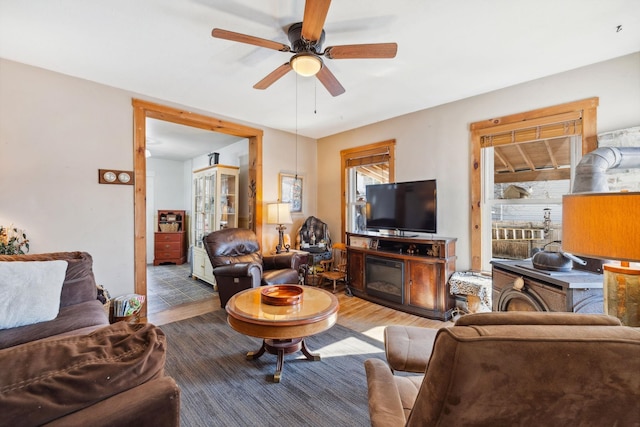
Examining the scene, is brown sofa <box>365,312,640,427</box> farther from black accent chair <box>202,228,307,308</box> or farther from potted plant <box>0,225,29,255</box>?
potted plant <box>0,225,29,255</box>

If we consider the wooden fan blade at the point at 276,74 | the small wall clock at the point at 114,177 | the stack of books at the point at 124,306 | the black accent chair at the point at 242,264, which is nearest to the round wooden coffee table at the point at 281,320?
the black accent chair at the point at 242,264

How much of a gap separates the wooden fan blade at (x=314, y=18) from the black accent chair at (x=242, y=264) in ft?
7.48

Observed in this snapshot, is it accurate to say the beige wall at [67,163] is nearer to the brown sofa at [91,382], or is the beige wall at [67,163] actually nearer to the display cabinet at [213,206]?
the display cabinet at [213,206]

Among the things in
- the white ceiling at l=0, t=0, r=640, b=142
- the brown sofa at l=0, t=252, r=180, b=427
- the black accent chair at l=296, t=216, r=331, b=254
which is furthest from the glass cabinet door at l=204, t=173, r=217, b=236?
the brown sofa at l=0, t=252, r=180, b=427

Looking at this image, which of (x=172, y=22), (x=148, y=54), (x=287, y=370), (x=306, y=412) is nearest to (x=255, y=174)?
(x=148, y=54)

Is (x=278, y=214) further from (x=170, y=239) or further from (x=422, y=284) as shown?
(x=170, y=239)

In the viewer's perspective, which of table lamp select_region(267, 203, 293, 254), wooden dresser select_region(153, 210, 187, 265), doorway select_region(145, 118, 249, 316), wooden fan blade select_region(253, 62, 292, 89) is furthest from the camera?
Answer: wooden dresser select_region(153, 210, 187, 265)

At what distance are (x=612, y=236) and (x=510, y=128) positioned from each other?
8.08 ft

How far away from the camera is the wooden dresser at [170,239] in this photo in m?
6.12

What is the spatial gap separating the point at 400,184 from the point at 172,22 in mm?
2919

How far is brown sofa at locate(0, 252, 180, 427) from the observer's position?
0.60 meters

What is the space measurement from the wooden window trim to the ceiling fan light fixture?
7.43 ft

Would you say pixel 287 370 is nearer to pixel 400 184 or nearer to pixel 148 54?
pixel 400 184

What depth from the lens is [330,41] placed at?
2215 mm
